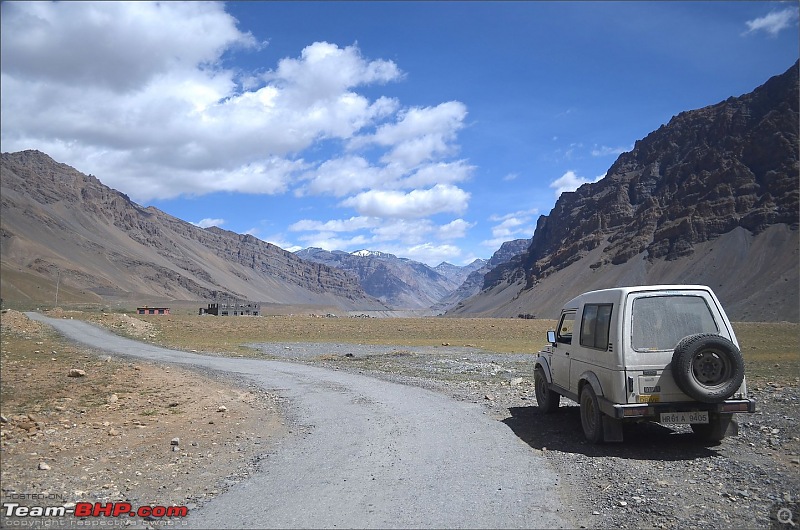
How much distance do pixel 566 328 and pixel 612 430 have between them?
283cm

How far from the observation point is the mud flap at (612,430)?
945 centimetres

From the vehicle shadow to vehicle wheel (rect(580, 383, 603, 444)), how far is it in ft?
0.57

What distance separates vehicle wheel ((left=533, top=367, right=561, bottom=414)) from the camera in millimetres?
12477

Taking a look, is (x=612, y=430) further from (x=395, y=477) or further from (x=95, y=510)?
(x=95, y=510)

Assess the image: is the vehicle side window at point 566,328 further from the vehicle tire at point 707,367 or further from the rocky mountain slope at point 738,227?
the rocky mountain slope at point 738,227

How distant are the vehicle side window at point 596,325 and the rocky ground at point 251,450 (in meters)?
1.82

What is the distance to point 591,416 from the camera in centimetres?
997

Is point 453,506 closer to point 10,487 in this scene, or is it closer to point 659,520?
point 659,520

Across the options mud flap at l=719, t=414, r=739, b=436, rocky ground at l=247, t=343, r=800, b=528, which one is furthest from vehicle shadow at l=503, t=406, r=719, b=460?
mud flap at l=719, t=414, r=739, b=436

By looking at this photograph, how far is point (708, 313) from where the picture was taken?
30.5 ft

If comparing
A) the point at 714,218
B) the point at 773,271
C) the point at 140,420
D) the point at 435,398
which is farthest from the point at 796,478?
the point at 714,218

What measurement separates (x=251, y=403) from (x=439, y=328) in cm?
5390

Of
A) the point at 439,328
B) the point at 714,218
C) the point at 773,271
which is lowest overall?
the point at 439,328

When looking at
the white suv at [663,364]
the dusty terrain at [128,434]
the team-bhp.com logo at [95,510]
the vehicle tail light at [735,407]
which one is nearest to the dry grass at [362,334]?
the dusty terrain at [128,434]
